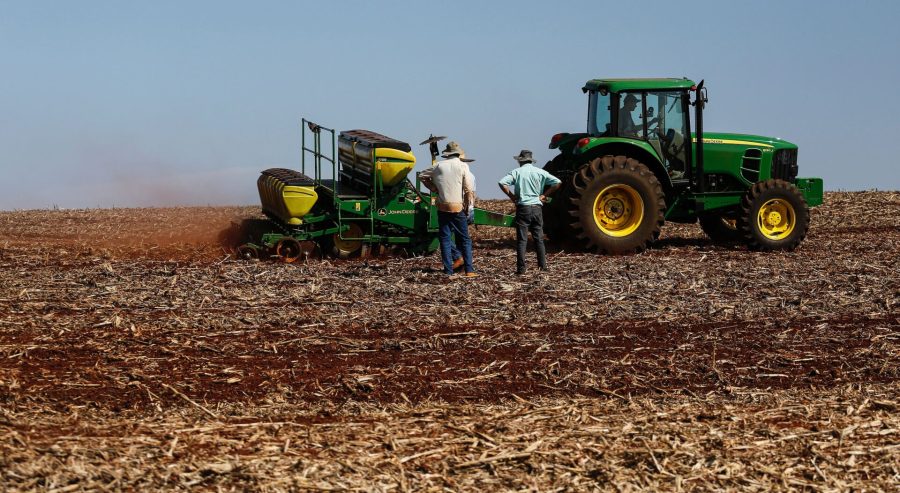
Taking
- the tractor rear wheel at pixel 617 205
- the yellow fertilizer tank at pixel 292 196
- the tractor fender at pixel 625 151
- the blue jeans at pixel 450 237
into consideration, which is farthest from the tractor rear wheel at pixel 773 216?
the yellow fertilizer tank at pixel 292 196

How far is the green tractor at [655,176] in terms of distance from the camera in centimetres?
1585

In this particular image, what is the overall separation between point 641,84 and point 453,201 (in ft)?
12.3

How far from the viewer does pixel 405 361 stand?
9273 mm

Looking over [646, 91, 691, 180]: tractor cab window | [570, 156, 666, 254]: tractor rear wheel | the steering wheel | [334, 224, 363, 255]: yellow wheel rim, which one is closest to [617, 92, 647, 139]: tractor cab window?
[646, 91, 691, 180]: tractor cab window

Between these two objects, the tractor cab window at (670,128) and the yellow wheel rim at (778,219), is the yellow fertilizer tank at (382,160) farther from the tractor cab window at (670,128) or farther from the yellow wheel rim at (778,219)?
the yellow wheel rim at (778,219)

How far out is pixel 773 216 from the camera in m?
16.8

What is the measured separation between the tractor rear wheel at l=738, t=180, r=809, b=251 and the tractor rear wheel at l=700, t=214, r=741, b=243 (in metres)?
1.07

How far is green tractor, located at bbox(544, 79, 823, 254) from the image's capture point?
1585 cm

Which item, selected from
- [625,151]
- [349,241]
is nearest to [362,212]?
[349,241]

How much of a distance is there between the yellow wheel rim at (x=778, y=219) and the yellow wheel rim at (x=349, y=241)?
583 cm

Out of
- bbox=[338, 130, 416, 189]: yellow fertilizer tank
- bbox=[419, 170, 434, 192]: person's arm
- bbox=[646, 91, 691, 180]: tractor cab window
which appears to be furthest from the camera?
bbox=[646, 91, 691, 180]: tractor cab window

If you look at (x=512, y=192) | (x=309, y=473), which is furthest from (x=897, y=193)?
(x=309, y=473)

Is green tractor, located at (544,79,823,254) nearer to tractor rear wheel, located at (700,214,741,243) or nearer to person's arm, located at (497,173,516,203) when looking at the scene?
tractor rear wheel, located at (700,214,741,243)

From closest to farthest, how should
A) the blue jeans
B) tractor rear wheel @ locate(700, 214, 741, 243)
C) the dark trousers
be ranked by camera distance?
the blue jeans < the dark trousers < tractor rear wheel @ locate(700, 214, 741, 243)
